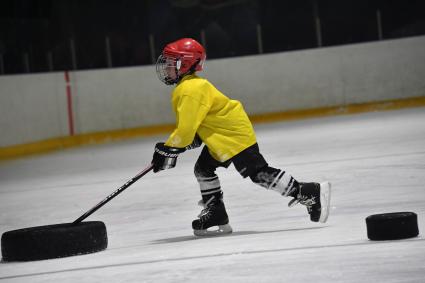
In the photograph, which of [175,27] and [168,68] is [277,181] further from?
[175,27]

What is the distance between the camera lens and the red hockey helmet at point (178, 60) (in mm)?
4090

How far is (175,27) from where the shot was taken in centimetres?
1373

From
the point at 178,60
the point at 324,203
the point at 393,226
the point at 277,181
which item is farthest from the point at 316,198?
the point at 178,60

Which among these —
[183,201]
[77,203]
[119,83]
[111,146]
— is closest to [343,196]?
[183,201]

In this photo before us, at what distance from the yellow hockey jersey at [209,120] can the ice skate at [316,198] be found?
0.31m

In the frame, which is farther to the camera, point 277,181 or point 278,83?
point 278,83

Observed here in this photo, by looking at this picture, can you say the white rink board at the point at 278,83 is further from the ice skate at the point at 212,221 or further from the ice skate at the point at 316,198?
the ice skate at the point at 316,198

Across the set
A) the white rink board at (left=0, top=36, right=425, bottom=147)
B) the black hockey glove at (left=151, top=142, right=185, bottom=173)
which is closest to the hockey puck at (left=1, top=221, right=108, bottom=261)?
the black hockey glove at (left=151, top=142, right=185, bottom=173)

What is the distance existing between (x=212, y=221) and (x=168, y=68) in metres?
0.71

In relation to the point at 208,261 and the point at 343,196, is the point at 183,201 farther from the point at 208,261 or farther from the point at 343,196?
the point at 208,261

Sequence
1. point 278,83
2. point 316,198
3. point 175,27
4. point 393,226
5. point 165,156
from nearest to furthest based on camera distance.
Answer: point 393,226 → point 165,156 → point 316,198 → point 278,83 → point 175,27

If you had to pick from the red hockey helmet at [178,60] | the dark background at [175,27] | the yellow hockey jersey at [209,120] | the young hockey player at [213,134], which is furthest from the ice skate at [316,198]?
the dark background at [175,27]

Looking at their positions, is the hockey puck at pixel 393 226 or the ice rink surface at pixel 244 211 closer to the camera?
the ice rink surface at pixel 244 211

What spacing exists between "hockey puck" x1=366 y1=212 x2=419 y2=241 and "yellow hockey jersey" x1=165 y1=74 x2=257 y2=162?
0.84 metres
